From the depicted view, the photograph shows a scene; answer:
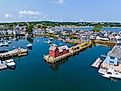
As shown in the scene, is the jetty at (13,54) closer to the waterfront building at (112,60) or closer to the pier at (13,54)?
the pier at (13,54)

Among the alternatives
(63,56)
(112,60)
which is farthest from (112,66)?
(63,56)

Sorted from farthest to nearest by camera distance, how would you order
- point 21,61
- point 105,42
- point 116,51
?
point 105,42, point 21,61, point 116,51

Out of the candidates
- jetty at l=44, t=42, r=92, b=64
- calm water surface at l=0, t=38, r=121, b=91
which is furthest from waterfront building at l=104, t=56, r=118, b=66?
jetty at l=44, t=42, r=92, b=64

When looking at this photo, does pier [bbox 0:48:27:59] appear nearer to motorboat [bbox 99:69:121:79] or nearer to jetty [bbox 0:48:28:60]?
jetty [bbox 0:48:28:60]

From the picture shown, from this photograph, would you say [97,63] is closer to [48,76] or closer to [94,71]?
[94,71]

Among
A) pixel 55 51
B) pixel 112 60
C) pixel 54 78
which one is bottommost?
pixel 54 78

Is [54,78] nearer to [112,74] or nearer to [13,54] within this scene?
[112,74]

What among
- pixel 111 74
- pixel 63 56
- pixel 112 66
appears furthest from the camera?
pixel 63 56

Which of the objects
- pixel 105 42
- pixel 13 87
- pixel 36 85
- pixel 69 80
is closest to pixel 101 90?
pixel 69 80

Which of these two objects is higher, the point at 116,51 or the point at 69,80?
the point at 116,51
